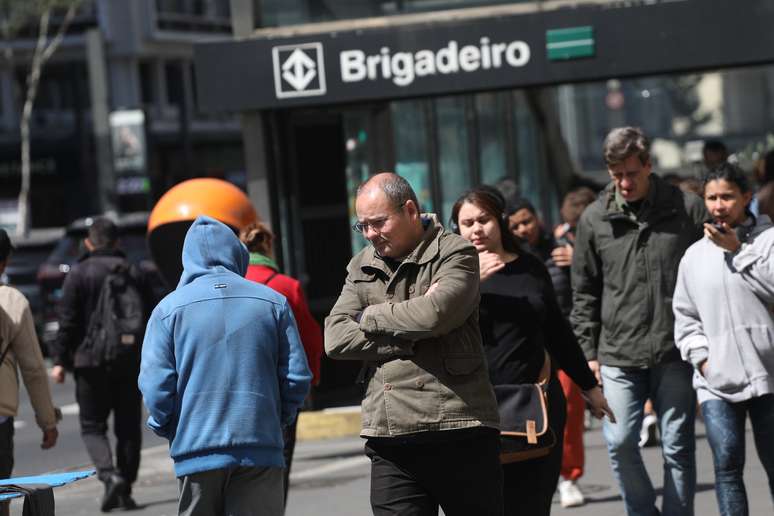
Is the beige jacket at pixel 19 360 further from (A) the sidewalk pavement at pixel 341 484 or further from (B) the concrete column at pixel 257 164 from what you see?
(B) the concrete column at pixel 257 164

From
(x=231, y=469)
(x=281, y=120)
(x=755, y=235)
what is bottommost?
(x=231, y=469)

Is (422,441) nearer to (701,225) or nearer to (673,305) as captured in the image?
(673,305)

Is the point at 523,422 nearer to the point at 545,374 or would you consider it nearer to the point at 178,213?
the point at 545,374

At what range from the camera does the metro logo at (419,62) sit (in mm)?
10641

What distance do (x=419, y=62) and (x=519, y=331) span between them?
17.1 ft

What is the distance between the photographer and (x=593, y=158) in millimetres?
22500

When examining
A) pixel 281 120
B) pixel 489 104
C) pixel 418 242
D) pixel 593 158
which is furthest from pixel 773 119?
pixel 418 242

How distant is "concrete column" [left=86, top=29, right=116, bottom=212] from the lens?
52.6 meters

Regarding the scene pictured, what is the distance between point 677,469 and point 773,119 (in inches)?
560

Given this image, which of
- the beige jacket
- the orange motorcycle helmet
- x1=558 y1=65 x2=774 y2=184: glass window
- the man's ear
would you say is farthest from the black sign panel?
x1=558 y1=65 x2=774 y2=184: glass window

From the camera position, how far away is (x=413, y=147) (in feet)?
42.4

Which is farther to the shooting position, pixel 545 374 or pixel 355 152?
pixel 355 152

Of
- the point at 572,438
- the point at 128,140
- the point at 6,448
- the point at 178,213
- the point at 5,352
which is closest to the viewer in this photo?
the point at 6,448

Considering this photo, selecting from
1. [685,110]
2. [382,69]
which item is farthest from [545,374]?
[685,110]
